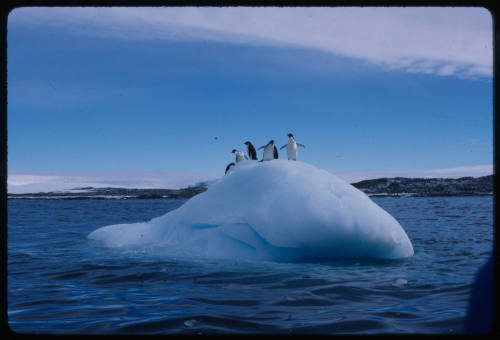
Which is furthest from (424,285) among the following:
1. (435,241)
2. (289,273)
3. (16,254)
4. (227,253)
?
(16,254)

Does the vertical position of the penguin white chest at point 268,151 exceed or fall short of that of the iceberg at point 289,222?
it exceeds it

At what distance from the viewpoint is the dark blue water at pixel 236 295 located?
12.5ft

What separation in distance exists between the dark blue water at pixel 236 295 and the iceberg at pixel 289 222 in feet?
1.42

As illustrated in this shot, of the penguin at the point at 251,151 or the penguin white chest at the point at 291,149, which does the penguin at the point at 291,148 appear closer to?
the penguin white chest at the point at 291,149

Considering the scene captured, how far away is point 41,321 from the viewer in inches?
158

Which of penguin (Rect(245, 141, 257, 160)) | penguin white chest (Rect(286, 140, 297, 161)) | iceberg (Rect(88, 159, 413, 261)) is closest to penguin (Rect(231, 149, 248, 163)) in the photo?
penguin (Rect(245, 141, 257, 160))

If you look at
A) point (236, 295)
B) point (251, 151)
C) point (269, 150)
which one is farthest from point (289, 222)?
point (251, 151)

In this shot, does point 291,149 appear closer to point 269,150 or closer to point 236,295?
point 269,150

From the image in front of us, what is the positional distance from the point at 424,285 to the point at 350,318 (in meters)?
1.97

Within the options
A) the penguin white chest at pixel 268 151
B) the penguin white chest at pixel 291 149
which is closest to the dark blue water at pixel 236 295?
the penguin white chest at pixel 268 151

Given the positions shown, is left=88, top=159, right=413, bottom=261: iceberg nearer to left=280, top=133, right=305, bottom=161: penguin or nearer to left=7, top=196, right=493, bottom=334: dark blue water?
left=7, top=196, right=493, bottom=334: dark blue water

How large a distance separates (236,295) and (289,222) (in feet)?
8.94

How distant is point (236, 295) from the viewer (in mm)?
4926
